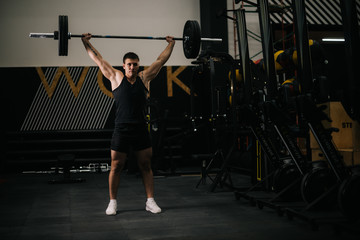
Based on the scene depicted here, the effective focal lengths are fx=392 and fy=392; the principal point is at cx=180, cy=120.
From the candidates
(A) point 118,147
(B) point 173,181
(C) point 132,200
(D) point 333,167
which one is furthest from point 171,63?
(D) point 333,167

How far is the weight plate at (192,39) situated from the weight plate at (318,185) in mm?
1765

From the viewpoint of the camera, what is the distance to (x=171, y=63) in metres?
8.98

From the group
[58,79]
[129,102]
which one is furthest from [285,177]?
[58,79]

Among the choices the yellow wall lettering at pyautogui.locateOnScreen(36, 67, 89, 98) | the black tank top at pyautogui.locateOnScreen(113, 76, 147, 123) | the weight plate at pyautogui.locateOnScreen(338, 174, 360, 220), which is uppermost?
the yellow wall lettering at pyautogui.locateOnScreen(36, 67, 89, 98)

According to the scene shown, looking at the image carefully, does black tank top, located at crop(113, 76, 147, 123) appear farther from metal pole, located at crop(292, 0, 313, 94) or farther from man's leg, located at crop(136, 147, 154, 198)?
metal pole, located at crop(292, 0, 313, 94)

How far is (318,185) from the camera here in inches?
123

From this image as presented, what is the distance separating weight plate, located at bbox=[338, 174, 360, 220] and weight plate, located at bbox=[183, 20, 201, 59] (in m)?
2.13

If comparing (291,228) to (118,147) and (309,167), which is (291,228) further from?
(118,147)

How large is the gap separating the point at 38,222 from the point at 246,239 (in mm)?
1779

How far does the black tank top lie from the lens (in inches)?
139

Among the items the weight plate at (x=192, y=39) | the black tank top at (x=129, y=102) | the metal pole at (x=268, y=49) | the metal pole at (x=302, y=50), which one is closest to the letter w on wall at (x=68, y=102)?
the weight plate at (x=192, y=39)

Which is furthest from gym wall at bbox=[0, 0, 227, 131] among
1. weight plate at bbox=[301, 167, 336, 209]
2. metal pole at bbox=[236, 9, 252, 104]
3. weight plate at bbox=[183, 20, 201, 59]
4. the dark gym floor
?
weight plate at bbox=[301, 167, 336, 209]

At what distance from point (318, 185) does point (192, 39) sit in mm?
1962

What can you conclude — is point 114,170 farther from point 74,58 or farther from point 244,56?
point 74,58
